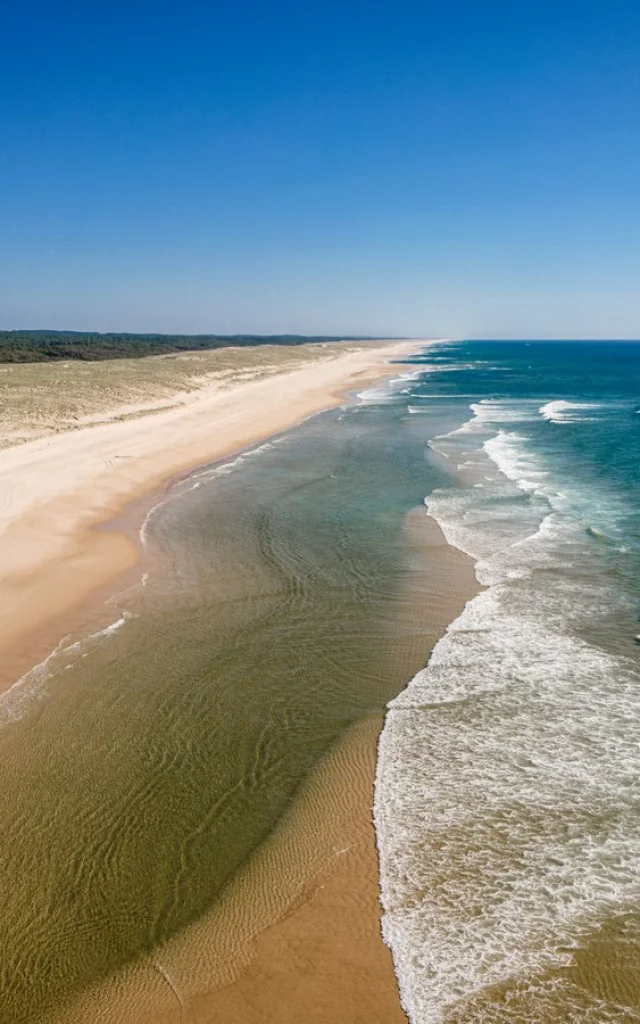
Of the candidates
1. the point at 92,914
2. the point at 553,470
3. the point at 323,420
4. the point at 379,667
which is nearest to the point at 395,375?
the point at 323,420

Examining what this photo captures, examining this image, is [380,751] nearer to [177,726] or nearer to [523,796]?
[523,796]

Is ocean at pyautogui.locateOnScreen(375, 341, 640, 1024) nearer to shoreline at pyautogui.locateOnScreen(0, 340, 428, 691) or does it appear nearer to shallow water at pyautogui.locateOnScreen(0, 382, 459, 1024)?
shallow water at pyautogui.locateOnScreen(0, 382, 459, 1024)

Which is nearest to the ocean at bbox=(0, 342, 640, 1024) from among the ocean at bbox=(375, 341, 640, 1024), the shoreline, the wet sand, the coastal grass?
the ocean at bbox=(375, 341, 640, 1024)

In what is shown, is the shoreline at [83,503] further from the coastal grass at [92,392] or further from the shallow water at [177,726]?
the coastal grass at [92,392]

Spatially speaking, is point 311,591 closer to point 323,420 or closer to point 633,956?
point 633,956

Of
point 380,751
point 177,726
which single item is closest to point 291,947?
point 380,751
